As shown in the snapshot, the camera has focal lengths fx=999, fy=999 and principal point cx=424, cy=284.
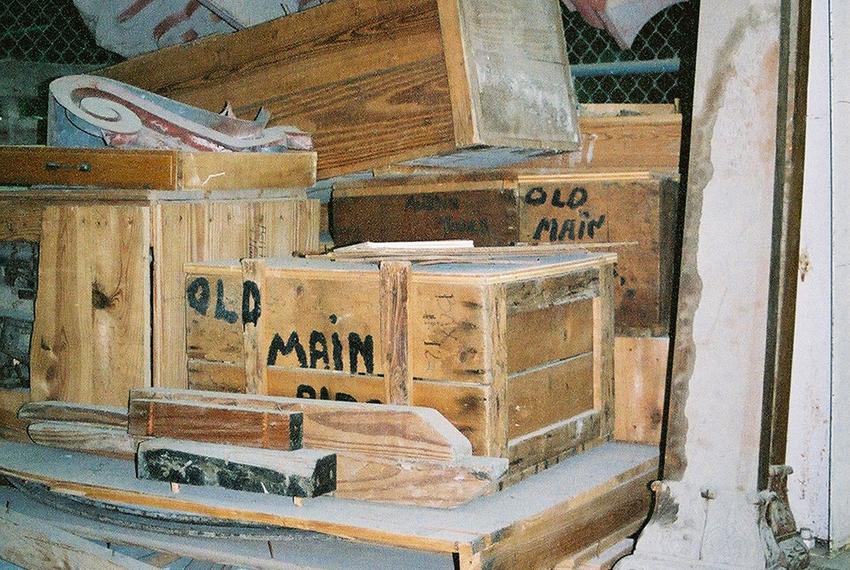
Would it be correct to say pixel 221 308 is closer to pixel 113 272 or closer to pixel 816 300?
pixel 113 272

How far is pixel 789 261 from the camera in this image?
320 centimetres

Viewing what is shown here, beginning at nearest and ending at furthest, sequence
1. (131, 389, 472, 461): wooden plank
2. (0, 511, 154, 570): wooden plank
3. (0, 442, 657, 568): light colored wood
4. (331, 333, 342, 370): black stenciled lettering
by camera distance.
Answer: (0, 442, 657, 568): light colored wood < (131, 389, 472, 461): wooden plank < (331, 333, 342, 370): black stenciled lettering < (0, 511, 154, 570): wooden plank

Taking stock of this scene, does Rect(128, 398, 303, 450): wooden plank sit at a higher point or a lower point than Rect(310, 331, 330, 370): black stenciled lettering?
lower

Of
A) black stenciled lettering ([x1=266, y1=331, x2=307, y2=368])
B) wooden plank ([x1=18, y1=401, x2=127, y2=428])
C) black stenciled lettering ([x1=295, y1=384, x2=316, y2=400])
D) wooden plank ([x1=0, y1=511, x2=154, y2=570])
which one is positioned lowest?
wooden plank ([x1=0, y1=511, x2=154, y2=570])

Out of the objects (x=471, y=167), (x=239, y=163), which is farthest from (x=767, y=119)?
(x=239, y=163)

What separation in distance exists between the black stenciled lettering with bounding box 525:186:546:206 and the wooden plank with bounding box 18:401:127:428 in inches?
67.7

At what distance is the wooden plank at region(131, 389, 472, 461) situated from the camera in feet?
9.56

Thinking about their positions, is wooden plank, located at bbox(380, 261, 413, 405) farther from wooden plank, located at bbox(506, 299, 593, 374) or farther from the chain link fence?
the chain link fence

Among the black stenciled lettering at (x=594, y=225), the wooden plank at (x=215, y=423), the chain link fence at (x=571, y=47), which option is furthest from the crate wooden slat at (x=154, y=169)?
the chain link fence at (x=571, y=47)

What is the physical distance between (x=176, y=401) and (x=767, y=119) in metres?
2.08

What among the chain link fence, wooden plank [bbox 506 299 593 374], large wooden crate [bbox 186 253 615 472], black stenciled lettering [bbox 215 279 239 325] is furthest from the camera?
the chain link fence

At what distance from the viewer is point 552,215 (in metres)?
3.89

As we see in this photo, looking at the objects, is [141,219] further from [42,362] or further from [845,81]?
[845,81]

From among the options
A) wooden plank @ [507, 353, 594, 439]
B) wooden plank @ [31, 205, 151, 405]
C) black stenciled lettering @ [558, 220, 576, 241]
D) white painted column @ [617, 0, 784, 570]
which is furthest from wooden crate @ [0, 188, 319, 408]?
white painted column @ [617, 0, 784, 570]
